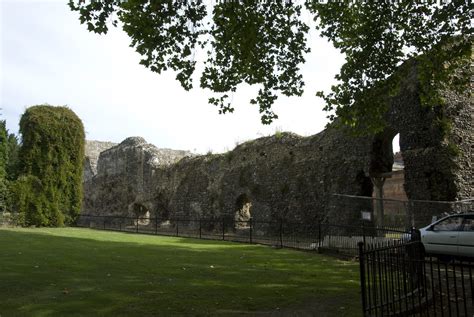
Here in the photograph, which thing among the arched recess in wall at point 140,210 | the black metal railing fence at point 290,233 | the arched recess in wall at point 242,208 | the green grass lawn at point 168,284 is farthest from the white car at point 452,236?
the arched recess in wall at point 140,210

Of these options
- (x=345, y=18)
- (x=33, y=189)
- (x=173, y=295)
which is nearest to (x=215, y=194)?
(x=33, y=189)

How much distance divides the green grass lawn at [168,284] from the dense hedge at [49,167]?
12.5 meters

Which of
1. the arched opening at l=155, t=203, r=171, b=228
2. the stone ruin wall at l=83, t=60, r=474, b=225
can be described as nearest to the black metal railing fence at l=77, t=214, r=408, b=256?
the arched opening at l=155, t=203, r=171, b=228

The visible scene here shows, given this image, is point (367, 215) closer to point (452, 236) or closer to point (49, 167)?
point (452, 236)

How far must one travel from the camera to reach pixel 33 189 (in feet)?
83.5

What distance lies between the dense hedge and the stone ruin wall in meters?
6.86

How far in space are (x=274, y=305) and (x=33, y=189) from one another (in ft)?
72.9

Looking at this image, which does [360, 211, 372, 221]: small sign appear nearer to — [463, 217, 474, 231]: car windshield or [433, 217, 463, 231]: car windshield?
[433, 217, 463, 231]: car windshield

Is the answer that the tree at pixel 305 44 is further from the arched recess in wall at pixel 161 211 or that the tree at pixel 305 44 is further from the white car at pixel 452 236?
the arched recess in wall at pixel 161 211

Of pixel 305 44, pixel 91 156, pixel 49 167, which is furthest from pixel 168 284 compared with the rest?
pixel 91 156

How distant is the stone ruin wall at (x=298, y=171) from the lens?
52.4 ft

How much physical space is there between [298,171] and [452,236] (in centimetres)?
1109

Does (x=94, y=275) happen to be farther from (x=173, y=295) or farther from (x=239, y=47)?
(x=239, y=47)

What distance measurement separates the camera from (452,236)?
11828 millimetres
